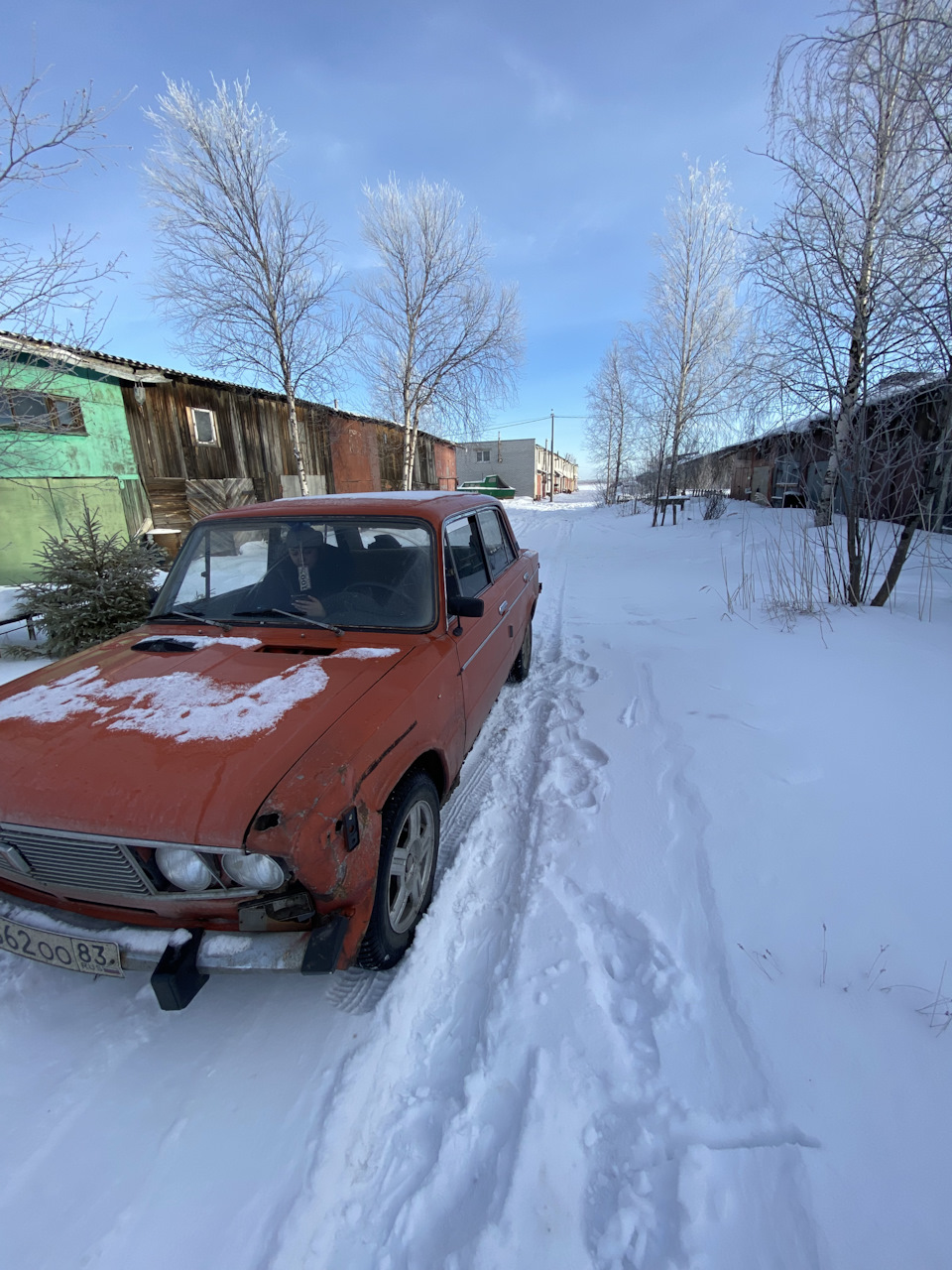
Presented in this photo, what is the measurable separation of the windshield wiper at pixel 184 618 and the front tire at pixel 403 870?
4.42 feet

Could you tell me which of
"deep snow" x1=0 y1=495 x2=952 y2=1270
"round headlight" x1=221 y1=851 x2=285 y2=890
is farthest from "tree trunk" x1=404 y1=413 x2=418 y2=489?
"round headlight" x1=221 y1=851 x2=285 y2=890

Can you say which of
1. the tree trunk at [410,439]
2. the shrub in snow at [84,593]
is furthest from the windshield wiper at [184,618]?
the tree trunk at [410,439]

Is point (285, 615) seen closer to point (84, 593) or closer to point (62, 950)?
point (62, 950)

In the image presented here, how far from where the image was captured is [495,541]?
167 inches

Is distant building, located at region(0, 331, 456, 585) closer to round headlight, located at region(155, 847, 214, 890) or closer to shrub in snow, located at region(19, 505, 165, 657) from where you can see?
shrub in snow, located at region(19, 505, 165, 657)

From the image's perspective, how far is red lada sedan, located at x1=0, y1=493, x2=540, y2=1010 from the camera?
154cm

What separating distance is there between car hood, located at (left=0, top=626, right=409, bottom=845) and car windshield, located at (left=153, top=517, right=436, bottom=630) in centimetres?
19

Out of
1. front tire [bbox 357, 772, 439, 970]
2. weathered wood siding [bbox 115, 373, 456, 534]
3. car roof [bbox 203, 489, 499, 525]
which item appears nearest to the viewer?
front tire [bbox 357, 772, 439, 970]

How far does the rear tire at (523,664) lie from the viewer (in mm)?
4641

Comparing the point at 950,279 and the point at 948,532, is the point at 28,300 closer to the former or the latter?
the point at 950,279

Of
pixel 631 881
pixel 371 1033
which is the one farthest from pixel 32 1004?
pixel 631 881

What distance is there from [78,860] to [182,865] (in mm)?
336

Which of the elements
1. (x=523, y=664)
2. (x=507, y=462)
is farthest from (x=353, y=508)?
(x=507, y=462)

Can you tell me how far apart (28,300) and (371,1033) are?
695 centimetres
